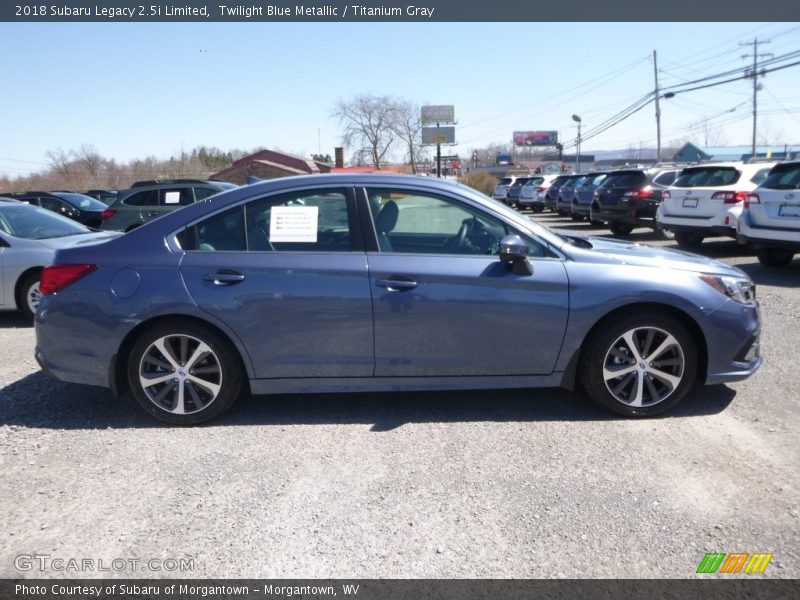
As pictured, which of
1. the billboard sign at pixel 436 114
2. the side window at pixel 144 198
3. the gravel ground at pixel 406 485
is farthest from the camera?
the billboard sign at pixel 436 114

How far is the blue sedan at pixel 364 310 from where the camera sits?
168 inches

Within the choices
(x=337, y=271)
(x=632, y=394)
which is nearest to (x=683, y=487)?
(x=632, y=394)

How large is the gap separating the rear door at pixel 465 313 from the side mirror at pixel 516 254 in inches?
1.8

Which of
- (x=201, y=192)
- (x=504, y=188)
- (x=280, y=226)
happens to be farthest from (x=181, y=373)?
(x=504, y=188)

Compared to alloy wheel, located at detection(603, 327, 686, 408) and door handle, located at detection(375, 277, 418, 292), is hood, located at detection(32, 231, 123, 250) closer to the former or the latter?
door handle, located at detection(375, 277, 418, 292)

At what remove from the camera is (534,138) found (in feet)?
420

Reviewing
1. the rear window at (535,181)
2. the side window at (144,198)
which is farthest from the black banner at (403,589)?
the rear window at (535,181)

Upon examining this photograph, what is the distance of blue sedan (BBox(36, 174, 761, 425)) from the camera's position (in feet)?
14.0

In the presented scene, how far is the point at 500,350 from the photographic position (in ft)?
14.2

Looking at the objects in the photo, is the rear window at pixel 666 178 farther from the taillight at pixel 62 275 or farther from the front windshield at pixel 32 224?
the taillight at pixel 62 275

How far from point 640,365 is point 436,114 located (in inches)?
2822

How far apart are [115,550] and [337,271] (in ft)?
6.74

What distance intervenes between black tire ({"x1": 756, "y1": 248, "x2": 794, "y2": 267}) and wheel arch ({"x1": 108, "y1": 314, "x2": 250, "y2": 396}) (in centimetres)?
929

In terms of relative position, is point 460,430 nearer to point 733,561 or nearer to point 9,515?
point 733,561
